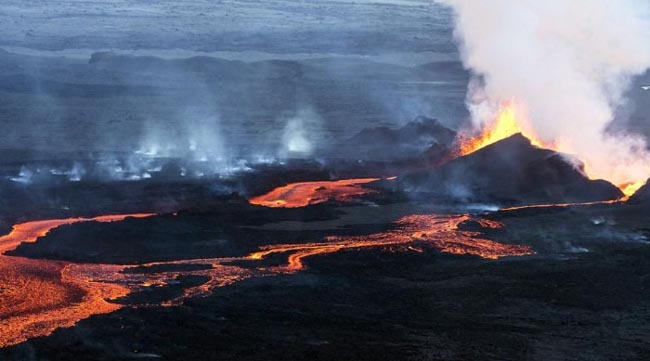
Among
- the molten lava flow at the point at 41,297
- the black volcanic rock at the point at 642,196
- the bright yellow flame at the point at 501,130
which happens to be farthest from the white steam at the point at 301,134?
the molten lava flow at the point at 41,297

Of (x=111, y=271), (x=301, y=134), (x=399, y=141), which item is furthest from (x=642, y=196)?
(x=301, y=134)

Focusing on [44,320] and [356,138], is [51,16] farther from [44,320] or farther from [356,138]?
[44,320]

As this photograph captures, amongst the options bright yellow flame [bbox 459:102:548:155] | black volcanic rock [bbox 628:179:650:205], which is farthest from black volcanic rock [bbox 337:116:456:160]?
black volcanic rock [bbox 628:179:650:205]

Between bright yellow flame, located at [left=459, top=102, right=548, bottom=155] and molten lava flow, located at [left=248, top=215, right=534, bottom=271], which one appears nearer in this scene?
molten lava flow, located at [left=248, top=215, right=534, bottom=271]

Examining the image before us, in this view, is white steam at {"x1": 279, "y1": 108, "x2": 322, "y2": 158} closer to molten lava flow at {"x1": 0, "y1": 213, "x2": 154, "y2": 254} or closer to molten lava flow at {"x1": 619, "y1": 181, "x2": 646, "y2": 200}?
molten lava flow at {"x1": 0, "y1": 213, "x2": 154, "y2": 254}

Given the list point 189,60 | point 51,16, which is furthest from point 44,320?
point 51,16

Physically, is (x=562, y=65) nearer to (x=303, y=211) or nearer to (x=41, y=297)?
(x=303, y=211)
